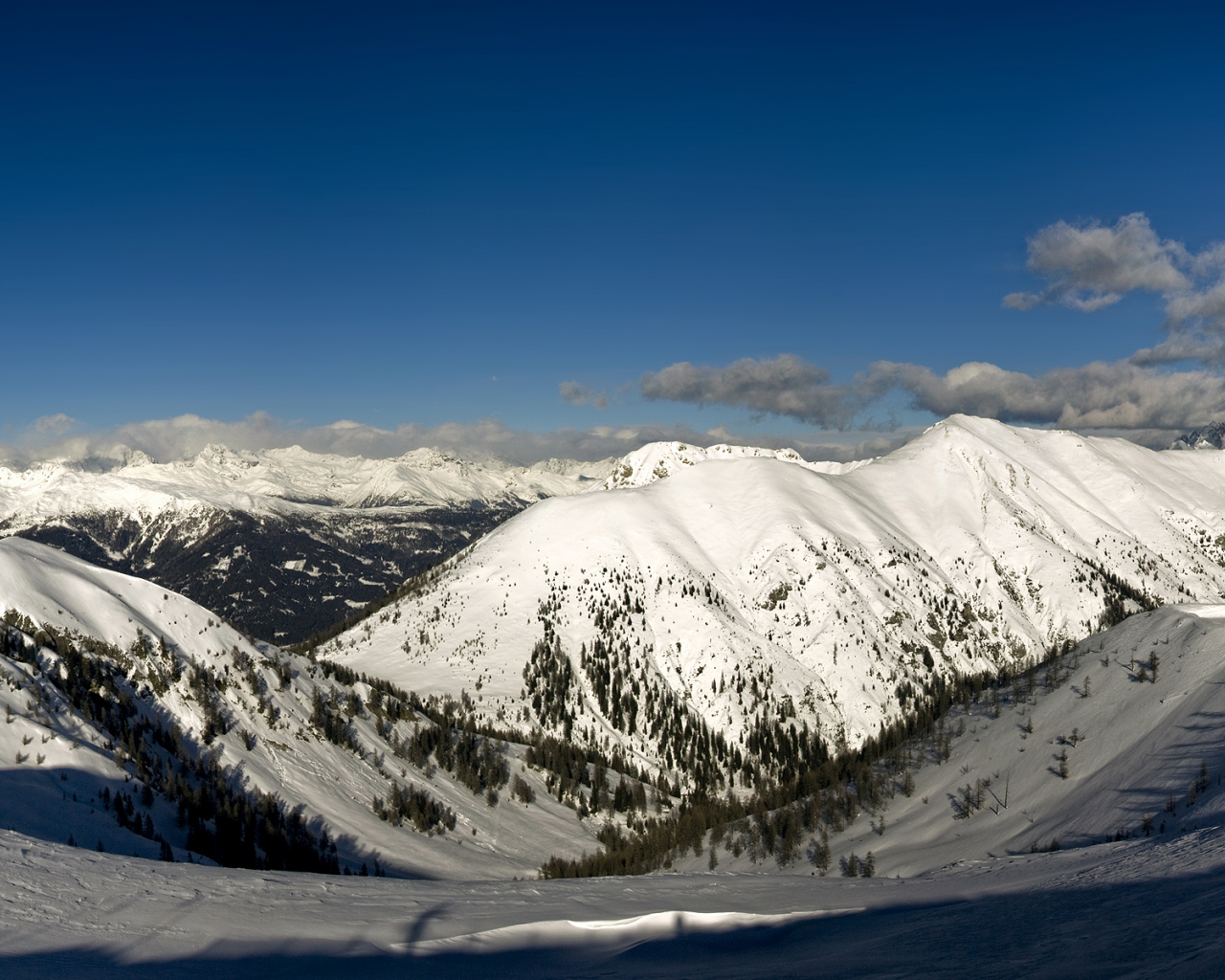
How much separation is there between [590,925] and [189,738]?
2242 inches

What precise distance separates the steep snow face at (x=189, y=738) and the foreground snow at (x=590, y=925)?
81.1ft

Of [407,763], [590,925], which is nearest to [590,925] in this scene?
[590,925]

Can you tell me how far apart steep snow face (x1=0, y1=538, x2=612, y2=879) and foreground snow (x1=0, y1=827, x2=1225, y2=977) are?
24710 millimetres

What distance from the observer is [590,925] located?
18625 millimetres

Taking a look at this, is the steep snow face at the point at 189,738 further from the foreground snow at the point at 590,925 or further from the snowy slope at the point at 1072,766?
the foreground snow at the point at 590,925

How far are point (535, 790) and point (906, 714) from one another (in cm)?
11029

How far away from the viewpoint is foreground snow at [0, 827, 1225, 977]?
13781mm

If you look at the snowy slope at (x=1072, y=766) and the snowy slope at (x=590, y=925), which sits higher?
the snowy slope at (x=590, y=925)

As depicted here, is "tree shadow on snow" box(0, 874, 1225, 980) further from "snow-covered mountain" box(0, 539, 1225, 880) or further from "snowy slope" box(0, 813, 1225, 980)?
"snow-covered mountain" box(0, 539, 1225, 880)

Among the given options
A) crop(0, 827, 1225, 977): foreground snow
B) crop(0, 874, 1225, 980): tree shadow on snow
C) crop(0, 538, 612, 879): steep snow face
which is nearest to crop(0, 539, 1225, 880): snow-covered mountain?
crop(0, 538, 612, 879): steep snow face

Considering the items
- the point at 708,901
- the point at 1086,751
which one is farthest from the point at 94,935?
the point at 1086,751

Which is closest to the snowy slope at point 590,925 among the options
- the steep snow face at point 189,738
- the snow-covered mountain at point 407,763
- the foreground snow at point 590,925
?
the foreground snow at point 590,925

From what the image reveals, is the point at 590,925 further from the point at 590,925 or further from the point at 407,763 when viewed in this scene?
the point at 407,763

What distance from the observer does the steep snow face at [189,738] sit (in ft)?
147
